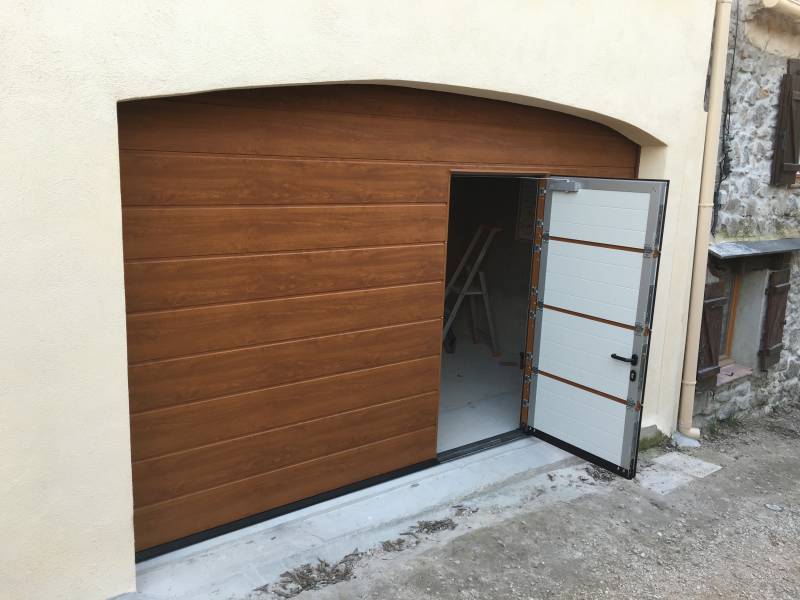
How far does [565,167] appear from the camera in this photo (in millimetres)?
5594

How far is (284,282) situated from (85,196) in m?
1.34

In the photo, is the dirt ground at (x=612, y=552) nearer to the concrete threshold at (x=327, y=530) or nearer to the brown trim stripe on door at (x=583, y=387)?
the concrete threshold at (x=327, y=530)

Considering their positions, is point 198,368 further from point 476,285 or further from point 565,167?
point 476,285

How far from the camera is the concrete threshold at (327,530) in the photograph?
3896mm

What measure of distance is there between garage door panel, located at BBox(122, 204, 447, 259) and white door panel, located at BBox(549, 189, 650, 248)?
110cm

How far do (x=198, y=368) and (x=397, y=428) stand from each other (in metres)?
1.64

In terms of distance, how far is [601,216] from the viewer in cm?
525

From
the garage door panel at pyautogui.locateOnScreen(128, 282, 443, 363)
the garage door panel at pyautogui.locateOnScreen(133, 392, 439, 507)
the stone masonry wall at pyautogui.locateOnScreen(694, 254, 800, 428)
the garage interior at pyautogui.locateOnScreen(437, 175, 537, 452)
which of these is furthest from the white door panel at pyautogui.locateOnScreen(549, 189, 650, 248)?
the stone masonry wall at pyautogui.locateOnScreen(694, 254, 800, 428)

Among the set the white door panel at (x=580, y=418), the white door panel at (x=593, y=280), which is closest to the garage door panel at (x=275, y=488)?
the white door panel at (x=580, y=418)

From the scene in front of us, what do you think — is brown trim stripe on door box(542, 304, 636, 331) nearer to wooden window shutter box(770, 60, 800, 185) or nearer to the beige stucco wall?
the beige stucco wall

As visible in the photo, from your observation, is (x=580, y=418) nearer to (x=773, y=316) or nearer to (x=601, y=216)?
(x=601, y=216)

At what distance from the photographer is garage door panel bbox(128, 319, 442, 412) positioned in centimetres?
389

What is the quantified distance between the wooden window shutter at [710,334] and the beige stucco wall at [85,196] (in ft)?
12.8

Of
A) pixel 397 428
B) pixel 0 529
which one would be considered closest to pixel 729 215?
pixel 397 428
